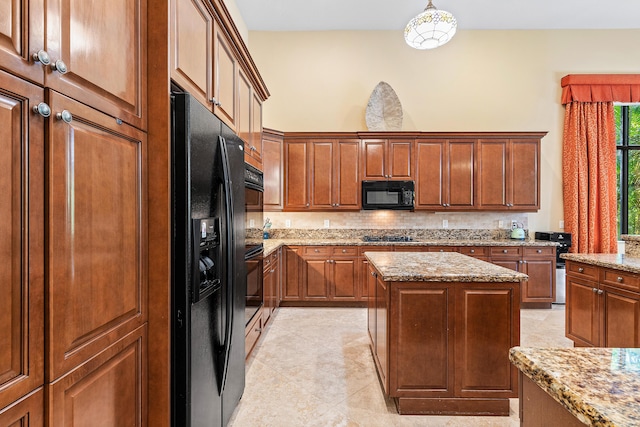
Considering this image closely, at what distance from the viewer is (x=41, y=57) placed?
77 centimetres

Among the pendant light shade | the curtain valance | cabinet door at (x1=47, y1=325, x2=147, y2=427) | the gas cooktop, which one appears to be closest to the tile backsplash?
the gas cooktop

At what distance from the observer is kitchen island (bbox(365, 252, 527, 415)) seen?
1888 mm

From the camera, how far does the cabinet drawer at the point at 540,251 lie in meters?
4.18

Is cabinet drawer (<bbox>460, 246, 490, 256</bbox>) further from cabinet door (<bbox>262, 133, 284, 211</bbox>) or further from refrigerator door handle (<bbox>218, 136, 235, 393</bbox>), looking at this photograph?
refrigerator door handle (<bbox>218, 136, 235, 393</bbox>)

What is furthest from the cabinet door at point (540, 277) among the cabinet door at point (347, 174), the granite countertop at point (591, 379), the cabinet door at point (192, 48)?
the cabinet door at point (192, 48)

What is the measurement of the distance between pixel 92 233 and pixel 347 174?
3.73m

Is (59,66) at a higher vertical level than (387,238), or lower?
higher

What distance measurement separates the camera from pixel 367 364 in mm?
2609

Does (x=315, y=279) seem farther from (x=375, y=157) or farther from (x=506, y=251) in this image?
(x=506, y=251)

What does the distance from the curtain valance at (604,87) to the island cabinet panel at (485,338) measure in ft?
14.1

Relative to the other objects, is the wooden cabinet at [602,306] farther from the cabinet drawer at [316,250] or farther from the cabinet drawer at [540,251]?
the cabinet drawer at [316,250]

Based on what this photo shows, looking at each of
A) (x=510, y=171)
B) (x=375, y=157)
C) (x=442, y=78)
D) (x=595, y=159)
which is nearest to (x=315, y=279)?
(x=375, y=157)

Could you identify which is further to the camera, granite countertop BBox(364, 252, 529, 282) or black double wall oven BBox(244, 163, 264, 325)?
black double wall oven BBox(244, 163, 264, 325)

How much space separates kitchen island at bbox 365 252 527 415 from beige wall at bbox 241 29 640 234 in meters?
3.40
